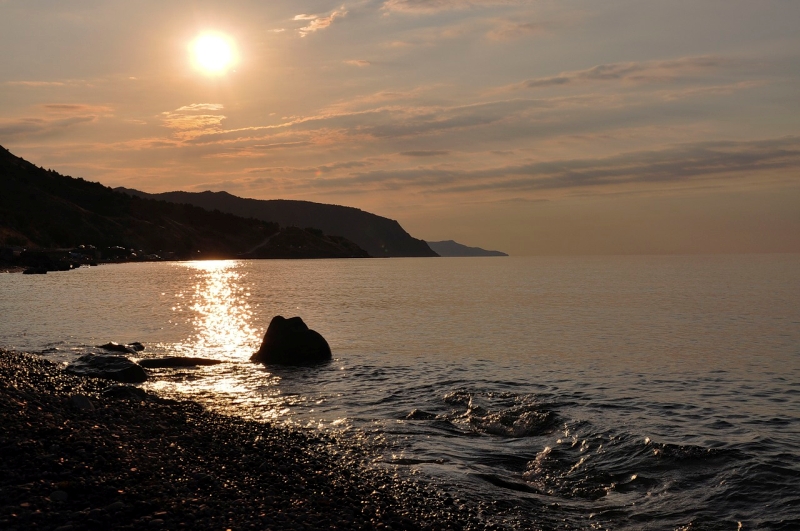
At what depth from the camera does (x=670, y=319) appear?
54.5 meters

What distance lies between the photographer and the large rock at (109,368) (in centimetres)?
2503

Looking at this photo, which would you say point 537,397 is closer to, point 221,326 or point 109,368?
point 109,368

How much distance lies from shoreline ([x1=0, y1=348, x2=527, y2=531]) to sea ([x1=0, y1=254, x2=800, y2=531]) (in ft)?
4.49

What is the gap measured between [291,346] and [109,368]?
8.67 meters

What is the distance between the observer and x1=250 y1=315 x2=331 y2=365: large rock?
3127 centimetres

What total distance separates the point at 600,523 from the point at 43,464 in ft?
35.6

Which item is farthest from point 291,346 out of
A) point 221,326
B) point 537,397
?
point 221,326

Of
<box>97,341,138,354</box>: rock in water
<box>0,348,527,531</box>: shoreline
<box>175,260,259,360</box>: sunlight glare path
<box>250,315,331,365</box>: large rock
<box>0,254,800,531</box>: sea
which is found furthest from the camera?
<box>175,260,259,360</box>: sunlight glare path

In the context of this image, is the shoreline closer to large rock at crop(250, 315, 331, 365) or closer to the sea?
the sea

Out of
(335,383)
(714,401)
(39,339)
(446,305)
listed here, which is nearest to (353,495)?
(335,383)

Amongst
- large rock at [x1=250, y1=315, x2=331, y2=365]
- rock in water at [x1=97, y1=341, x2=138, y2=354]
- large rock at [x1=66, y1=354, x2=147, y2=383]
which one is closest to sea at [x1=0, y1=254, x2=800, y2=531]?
large rock at [x1=66, y1=354, x2=147, y2=383]

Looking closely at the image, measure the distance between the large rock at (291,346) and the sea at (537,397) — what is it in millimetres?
1321

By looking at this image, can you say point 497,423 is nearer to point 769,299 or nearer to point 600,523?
point 600,523

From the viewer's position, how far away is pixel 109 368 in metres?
25.8
